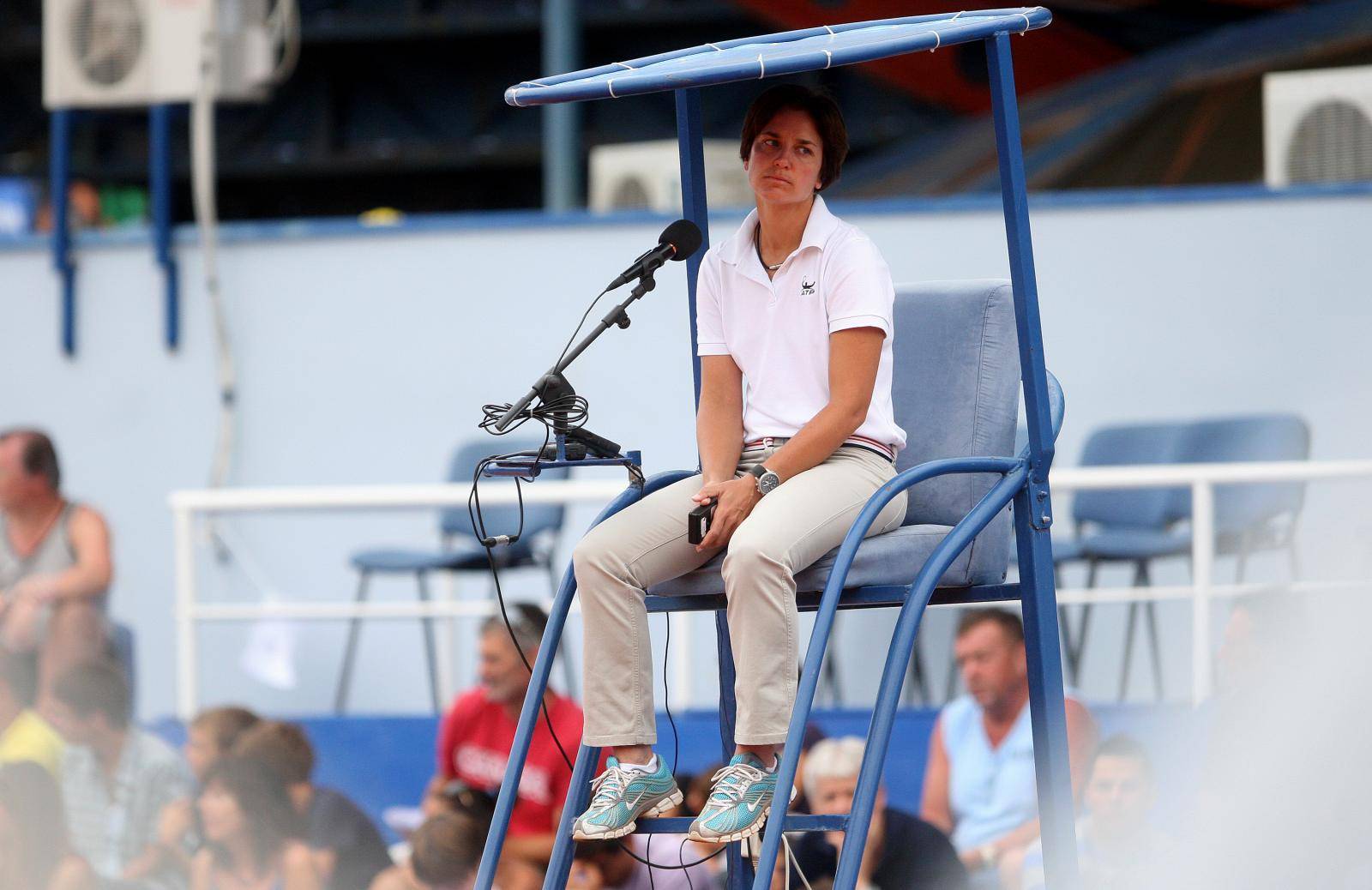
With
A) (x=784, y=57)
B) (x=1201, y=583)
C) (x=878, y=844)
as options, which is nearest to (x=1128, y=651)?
(x=1201, y=583)

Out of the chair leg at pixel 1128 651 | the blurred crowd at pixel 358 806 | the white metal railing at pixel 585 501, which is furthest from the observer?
the chair leg at pixel 1128 651

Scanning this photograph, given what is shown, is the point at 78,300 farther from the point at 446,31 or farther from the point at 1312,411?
the point at 446,31

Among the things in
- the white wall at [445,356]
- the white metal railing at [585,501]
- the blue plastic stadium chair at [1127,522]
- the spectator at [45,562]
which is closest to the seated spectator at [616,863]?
the white metal railing at [585,501]

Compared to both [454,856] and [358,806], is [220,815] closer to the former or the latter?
[358,806]

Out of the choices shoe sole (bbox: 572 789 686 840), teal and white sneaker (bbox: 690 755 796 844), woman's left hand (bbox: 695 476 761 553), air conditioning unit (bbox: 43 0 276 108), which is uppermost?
air conditioning unit (bbox: 43 0 276 108)

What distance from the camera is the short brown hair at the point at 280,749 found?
515cm

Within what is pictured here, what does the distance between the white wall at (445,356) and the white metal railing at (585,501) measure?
2.54 ft

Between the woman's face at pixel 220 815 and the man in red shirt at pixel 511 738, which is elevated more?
the man in red shirt at pixel 511 738

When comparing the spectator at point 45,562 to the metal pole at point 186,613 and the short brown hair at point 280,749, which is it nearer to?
the metal pole at point 186,613

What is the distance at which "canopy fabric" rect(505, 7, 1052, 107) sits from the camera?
2.48 m

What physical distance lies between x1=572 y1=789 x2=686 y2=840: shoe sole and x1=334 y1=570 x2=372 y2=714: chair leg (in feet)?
11.5

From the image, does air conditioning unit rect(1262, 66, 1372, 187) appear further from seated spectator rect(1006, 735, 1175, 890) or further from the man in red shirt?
the man in red shirt

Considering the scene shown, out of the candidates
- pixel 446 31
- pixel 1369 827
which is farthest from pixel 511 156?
pixel 1369 827

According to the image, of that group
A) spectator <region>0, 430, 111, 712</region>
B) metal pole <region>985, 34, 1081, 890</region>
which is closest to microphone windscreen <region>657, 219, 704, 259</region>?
metal pole <region>985, 34, 1081, 890</region>
